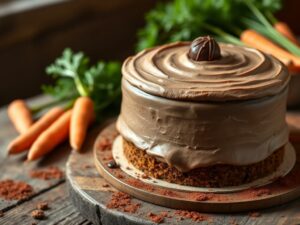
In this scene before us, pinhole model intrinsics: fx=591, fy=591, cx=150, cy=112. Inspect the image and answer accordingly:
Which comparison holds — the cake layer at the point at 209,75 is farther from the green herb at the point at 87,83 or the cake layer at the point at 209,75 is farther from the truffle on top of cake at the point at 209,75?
the green herb at the point at 87,83

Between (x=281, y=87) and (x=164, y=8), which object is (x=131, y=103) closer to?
(x=281, y=87)

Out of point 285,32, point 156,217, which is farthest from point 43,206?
point 285,32

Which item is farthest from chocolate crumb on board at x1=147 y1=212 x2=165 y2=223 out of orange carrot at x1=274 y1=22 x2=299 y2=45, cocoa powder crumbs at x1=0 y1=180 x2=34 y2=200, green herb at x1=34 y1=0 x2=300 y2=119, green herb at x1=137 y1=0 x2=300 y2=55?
orange carrot at x1=274 y1=22 x2=299 y2=45

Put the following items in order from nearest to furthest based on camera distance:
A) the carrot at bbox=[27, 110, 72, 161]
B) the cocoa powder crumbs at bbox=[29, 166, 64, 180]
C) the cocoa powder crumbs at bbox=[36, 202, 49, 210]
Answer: the cocoa powder crumbs at bbox=[36, 202, 49, 210]
the cocoa powder crumbs at bbox=[29, 166, 64, 180]
the carrot at bbox=[27, 110, 72, 161]

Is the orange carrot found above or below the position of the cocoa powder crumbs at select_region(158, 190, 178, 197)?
above

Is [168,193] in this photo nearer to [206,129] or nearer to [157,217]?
[157,217]

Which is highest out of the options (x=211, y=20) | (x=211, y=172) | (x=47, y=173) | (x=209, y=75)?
(x=209, y=75)

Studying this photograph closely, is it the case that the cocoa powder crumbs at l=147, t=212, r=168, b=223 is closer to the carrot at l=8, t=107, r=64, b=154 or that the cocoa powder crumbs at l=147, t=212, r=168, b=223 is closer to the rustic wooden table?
the rustic wooden table
